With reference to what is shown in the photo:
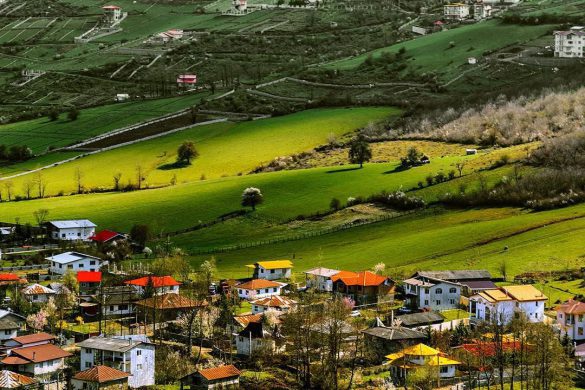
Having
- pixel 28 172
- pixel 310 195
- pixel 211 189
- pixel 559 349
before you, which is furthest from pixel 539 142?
pixel 559 349

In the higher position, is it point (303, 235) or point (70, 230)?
point (70, 230)

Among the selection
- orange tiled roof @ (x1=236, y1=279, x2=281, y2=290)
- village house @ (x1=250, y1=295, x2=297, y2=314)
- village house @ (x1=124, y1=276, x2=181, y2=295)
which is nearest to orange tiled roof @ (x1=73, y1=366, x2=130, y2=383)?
village house @ (x1=250, y1=295, x2=297, y2=314)

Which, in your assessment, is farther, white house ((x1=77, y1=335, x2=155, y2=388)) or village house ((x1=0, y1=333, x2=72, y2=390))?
village house ((x1=0, y1=333, x2=72, y2=390))

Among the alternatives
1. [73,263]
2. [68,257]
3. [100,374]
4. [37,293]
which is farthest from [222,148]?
[100,374]

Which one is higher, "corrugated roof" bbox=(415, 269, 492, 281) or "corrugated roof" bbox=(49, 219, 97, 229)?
"corrugated roof" bbox=(49, 219, 97, 229)

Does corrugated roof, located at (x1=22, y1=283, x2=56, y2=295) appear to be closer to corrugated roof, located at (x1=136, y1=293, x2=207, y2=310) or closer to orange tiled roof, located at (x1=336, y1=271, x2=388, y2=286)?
corrugated roof, located at (x1=136, y1=293, x2=207, y2=310)

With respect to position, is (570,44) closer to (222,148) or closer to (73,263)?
(222,148)
